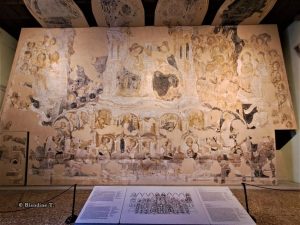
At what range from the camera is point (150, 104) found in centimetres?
722

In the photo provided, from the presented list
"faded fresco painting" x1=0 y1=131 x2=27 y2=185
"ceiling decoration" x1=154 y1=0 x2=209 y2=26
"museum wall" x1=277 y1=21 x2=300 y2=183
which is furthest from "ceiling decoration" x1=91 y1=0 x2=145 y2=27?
"museum wall" x1=277 y1=21 x2=300 y2=183

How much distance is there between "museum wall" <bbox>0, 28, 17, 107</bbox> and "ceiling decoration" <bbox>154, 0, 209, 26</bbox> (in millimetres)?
4567

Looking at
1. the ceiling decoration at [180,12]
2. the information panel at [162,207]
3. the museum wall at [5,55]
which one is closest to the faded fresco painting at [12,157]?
the museum wall at [5,55]

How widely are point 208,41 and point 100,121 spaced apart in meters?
3.82

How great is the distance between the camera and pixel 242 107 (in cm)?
714

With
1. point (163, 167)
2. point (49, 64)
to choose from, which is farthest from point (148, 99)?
point (49, 64)

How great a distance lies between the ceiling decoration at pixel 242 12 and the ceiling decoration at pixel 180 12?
0.50 meters

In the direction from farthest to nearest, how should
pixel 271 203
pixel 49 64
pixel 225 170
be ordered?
pixel 49 64
pixel 225 170
pixel 271 203

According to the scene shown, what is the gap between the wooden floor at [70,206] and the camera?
409cm

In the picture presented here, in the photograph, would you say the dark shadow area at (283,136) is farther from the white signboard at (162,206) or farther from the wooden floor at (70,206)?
the white signboard at (162,206)

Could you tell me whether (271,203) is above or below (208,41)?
below

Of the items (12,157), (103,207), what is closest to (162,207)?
(103,207)

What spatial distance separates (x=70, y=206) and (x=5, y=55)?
5492 millimetres

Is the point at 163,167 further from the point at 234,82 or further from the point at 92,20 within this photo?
the point at 92,20
